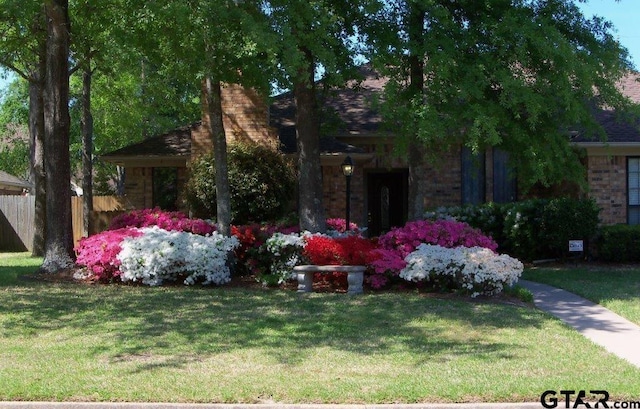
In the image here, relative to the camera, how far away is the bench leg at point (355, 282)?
12.4 meters

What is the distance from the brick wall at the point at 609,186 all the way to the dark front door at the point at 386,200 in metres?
4.79

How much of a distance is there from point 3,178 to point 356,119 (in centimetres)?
2197

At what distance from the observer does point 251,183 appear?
15992 millimetres

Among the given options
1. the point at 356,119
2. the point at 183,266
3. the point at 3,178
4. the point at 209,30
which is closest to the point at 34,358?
the point at 183,266

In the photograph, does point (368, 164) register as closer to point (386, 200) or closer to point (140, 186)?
point (386, 200)

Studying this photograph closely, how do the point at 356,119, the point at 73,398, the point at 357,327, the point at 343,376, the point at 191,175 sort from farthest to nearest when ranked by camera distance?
the point at 356,119 < the point at 191,175 < the point at 357,327 < the point at 343,376 < the point at 73,398

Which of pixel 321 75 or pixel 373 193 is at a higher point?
pixel 321 75

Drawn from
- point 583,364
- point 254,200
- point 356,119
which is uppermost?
point 356,119

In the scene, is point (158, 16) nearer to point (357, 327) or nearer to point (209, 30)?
point (209, 30)

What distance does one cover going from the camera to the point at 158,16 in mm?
12617

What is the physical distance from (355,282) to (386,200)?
28.1 ft

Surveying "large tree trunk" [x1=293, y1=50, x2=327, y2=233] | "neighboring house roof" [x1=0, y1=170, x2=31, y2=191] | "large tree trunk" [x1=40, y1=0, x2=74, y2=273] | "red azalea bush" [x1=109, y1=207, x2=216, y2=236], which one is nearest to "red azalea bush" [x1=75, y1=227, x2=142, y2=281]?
"large tree trunk" [x1=40, y1=0, x2=74, y2=273]

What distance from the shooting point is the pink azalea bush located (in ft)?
41.5

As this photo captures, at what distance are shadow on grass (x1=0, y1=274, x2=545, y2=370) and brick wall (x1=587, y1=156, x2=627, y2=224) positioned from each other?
867 cm
